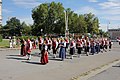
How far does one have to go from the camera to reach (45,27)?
10962 centimetres

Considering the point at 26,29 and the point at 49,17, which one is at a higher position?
the point at 49,17

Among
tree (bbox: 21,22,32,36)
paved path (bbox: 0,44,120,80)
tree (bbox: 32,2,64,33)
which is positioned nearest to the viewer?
paved path (bbox: 0,44,120,80)

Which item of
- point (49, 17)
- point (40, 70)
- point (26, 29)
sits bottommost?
point (40, 70)

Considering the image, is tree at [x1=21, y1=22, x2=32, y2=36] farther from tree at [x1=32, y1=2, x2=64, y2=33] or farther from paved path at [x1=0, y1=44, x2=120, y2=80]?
paved path at [x1=0, y1=44, x2=120, y2=80]

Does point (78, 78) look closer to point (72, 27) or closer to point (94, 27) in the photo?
point (72, 27)

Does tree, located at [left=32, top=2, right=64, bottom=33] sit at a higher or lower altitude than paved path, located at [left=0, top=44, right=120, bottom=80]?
higher

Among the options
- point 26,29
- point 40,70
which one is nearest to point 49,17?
point 26,29

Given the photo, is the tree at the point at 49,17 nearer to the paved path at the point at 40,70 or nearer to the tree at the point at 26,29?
the tree at the point at 26,29

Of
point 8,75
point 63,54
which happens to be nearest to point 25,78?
point 8,75

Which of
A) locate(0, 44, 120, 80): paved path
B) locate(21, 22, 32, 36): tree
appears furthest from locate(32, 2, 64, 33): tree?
locate(0, 44, 120, 80): paved path

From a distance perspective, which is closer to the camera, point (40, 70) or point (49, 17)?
point (40, 70)

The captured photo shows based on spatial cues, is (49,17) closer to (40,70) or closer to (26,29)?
(26,29)

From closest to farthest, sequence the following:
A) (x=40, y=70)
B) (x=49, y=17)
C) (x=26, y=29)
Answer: (x=40, y=70)
(x=49, y=17)
(x=26, y=29)

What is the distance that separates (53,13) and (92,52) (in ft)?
258
